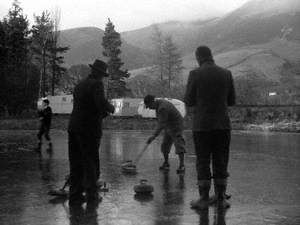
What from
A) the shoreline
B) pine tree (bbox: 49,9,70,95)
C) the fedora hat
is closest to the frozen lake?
the fedora hat

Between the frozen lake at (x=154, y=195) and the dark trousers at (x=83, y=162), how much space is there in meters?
0.30

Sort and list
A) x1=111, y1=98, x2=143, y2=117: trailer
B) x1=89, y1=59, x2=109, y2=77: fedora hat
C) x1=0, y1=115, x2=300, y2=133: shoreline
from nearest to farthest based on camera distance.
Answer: x1=89, y1=59, x2=109, y2=77: fedora hat < x1=0, y1=115, x2=300, y2=133: shoreline < x1=111, y1=98, x2=143, y2=117: trailer

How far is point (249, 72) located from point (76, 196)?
10579cm

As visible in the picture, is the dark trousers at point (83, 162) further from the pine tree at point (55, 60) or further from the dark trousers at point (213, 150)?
the pine tree at point (55, 60)

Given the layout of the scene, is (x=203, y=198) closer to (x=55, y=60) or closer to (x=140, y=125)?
(x=140, y=125)

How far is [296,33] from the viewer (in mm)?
198375

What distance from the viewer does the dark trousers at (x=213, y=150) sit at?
23.7ft

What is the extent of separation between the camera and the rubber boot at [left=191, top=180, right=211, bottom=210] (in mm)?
7109

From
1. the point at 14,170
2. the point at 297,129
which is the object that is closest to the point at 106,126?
the point at 297,129

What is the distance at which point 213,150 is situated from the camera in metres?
7.29

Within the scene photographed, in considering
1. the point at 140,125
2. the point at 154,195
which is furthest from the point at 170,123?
the point at 140,125

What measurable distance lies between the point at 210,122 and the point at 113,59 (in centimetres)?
6165

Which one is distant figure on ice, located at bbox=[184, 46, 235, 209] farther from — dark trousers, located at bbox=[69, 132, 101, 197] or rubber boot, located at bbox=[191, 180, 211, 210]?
dark trousers, located at bbox=[69, 132, 101, 197]

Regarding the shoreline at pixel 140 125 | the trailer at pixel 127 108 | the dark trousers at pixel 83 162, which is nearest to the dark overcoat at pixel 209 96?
the dark trousers at pixel 83 162
